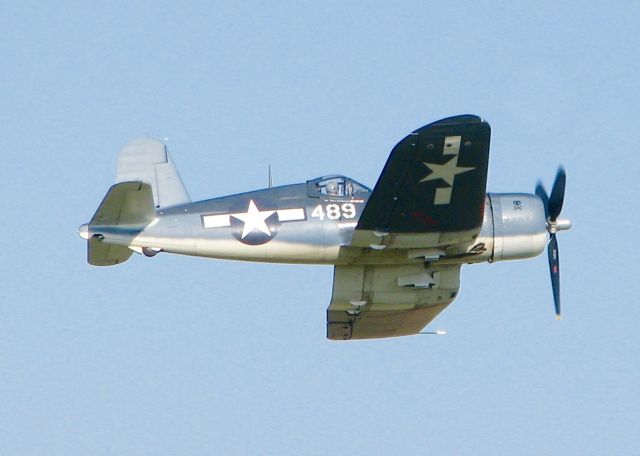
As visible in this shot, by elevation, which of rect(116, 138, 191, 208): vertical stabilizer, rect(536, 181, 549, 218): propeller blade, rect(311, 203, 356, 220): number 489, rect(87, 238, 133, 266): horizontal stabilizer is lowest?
rect(87, 238, 133, 266): horizontal stabilizer

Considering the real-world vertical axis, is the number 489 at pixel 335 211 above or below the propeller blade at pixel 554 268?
above

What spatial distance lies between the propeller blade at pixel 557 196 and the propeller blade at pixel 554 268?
373 mm

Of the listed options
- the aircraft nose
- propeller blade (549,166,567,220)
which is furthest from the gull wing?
the aircraft nose

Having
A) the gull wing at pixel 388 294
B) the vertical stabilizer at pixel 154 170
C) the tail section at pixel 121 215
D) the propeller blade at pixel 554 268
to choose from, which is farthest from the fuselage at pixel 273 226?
the propeller blade at pixel 554 268

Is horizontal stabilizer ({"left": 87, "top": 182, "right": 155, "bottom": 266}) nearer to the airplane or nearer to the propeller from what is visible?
the airplane

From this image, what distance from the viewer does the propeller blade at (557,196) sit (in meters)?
22.2

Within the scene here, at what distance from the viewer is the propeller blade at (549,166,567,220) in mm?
22234

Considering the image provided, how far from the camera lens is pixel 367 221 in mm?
20688

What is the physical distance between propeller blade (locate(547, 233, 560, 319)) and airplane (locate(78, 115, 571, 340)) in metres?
0.02

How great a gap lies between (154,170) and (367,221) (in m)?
3.95

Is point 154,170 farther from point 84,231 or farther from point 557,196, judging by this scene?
point 557,196

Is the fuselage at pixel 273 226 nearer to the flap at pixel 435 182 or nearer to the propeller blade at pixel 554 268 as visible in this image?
the flap at pixel 435 182

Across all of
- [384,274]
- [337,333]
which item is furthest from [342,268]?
[337,333]

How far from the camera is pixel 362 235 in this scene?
2100cm
